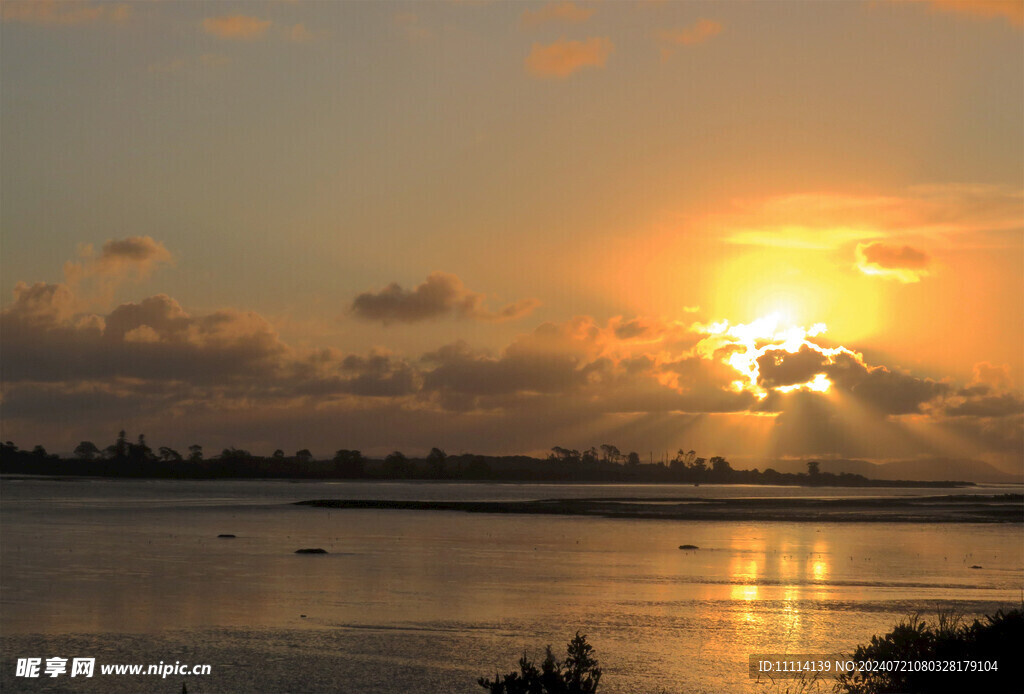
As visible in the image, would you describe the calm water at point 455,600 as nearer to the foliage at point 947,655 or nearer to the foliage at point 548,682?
the foliage at point 947,655

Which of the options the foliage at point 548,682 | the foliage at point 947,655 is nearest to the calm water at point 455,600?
the foliage at point 947,655

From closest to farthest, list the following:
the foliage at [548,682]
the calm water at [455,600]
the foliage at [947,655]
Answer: the foliage at [548,682]
the foliage at [947,655]
the calm water at [455,600]

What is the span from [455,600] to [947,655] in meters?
25.6

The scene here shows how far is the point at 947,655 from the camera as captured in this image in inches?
830

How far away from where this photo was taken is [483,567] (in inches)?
2237

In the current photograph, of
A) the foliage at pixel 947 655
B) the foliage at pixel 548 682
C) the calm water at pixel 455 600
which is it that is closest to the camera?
the foliage at pixel 548 682

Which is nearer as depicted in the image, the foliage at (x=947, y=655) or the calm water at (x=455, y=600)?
the foliage at (x=947, y=655)

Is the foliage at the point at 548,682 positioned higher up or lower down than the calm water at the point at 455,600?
higher up

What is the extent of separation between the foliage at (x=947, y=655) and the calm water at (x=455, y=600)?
272 inches

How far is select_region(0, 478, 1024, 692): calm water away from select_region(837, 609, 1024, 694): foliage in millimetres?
6918

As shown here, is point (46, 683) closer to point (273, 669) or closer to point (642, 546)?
point (273, 669)

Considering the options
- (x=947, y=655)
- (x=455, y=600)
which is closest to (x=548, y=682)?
(x=947, y=655)

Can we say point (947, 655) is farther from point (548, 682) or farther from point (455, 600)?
point (455, 600)

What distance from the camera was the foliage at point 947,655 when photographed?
797 inches
